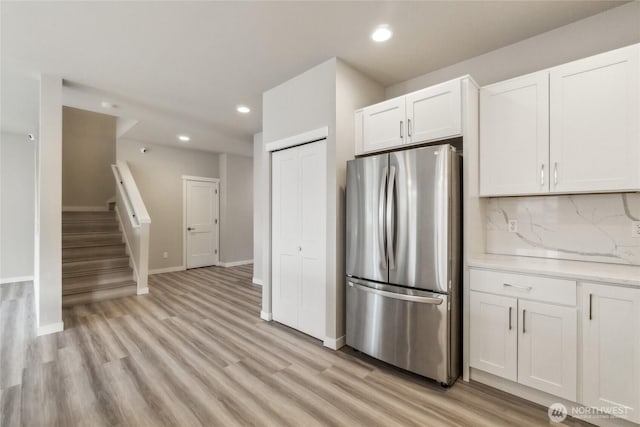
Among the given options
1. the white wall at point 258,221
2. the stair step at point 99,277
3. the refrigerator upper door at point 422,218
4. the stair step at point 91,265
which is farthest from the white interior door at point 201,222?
the refrigerator upper door at point 422,218

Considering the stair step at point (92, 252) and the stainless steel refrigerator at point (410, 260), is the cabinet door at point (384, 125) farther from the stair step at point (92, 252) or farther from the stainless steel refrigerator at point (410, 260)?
the stair step at point (92, 252)

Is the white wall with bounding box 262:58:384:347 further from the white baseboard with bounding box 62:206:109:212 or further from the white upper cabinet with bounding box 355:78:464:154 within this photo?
the white baseboard with bounding box 62:206:109:212

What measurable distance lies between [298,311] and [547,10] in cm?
343

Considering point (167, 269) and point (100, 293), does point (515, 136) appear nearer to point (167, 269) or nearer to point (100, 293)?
point (100, 293)

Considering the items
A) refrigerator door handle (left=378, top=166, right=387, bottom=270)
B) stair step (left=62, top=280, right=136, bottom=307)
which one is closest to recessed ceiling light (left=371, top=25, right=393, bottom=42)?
refrigerator door handle (left=378, top=166, right=387, bottom=270)

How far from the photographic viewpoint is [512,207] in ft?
8.23

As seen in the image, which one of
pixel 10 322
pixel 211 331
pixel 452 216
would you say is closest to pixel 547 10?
pixel 452 216

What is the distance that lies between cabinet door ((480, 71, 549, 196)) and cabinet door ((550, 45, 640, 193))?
0.06 m

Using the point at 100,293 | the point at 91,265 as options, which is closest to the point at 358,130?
the point at 100,293

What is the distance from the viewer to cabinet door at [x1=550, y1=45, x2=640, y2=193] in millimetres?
1822

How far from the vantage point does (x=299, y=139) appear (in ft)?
10.1

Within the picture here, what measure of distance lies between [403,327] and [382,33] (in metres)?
2.47

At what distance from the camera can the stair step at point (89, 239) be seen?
16.4 feet

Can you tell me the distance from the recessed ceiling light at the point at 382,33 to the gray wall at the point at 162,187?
547 centimetres
